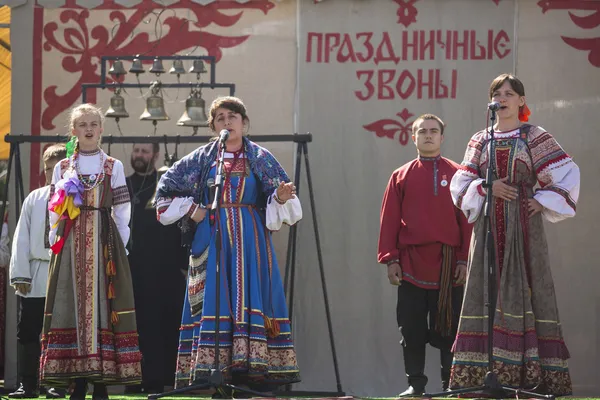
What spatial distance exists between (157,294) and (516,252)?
2.89m

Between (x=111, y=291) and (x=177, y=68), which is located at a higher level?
(x=177, y=68)

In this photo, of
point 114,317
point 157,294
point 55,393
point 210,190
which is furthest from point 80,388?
point 157,294

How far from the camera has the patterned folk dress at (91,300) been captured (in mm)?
6949

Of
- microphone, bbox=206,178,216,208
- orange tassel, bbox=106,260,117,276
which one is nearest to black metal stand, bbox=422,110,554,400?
microphone, bbox=206,178,216,208

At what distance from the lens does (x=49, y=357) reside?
22.8 feet

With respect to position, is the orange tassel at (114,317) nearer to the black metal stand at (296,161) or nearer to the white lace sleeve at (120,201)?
the white lace sleeve at (120,201)

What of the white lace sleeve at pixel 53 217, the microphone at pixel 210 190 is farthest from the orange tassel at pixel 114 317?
the microphone at pixel 210 190

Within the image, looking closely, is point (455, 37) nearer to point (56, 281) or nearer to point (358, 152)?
point (358, 152)

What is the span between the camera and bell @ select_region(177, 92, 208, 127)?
8484 millimetres

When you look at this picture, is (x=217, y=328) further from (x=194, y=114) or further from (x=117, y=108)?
(x=117, y=108)

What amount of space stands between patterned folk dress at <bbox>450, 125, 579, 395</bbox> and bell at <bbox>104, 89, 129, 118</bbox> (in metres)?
2.83

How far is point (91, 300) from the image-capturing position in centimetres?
698

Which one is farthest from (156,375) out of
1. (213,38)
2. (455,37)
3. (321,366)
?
(455,37)

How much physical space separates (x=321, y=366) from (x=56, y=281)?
241cm
